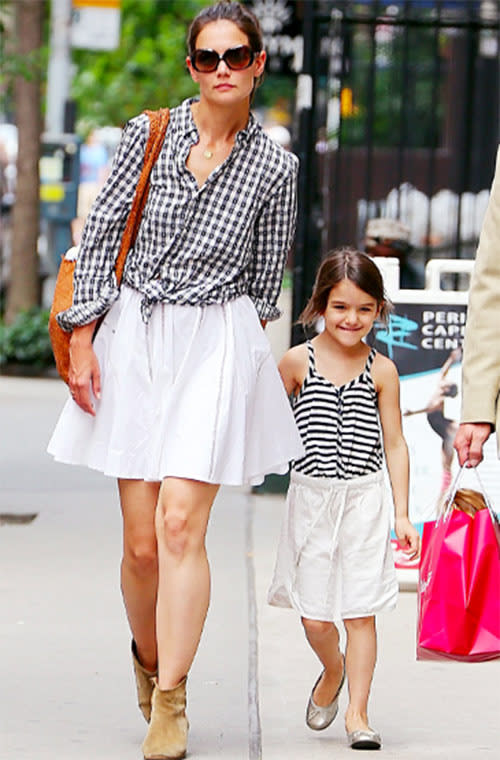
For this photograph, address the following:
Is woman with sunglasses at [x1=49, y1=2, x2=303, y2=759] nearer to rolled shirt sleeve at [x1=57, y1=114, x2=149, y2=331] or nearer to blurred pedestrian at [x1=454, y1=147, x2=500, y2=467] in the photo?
rolled shirt sleeve at [x1=57, y1=114, x2=149, y2=331]

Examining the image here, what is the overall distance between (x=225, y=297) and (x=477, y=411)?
95 centimetres

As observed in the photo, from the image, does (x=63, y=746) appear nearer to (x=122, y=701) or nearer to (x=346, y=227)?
(x=122, y=701)

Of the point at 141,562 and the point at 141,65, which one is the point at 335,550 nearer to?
the point at 141,562

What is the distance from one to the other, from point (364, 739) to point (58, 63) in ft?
59.4

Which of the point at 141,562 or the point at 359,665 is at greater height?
the point at 141,562

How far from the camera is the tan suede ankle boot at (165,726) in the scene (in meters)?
4.22

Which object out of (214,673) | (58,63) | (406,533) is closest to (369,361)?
(406,533)

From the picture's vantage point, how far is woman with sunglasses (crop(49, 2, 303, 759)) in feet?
13.9

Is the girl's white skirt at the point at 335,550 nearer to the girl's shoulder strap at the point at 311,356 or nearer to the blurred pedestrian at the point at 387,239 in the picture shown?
the girl's shoulder strap at the point at 311,356

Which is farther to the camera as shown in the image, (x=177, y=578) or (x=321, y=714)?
(x=321, y=714)

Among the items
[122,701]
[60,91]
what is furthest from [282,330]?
[60,91]

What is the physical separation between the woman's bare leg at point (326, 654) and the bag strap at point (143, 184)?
41.0 inches

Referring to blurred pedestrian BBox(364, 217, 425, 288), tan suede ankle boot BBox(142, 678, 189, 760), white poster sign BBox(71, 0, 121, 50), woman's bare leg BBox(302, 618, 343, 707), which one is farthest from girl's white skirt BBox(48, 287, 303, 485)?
white poster sign BBox(71, 0, 121, 50)

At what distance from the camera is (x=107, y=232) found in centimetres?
438
